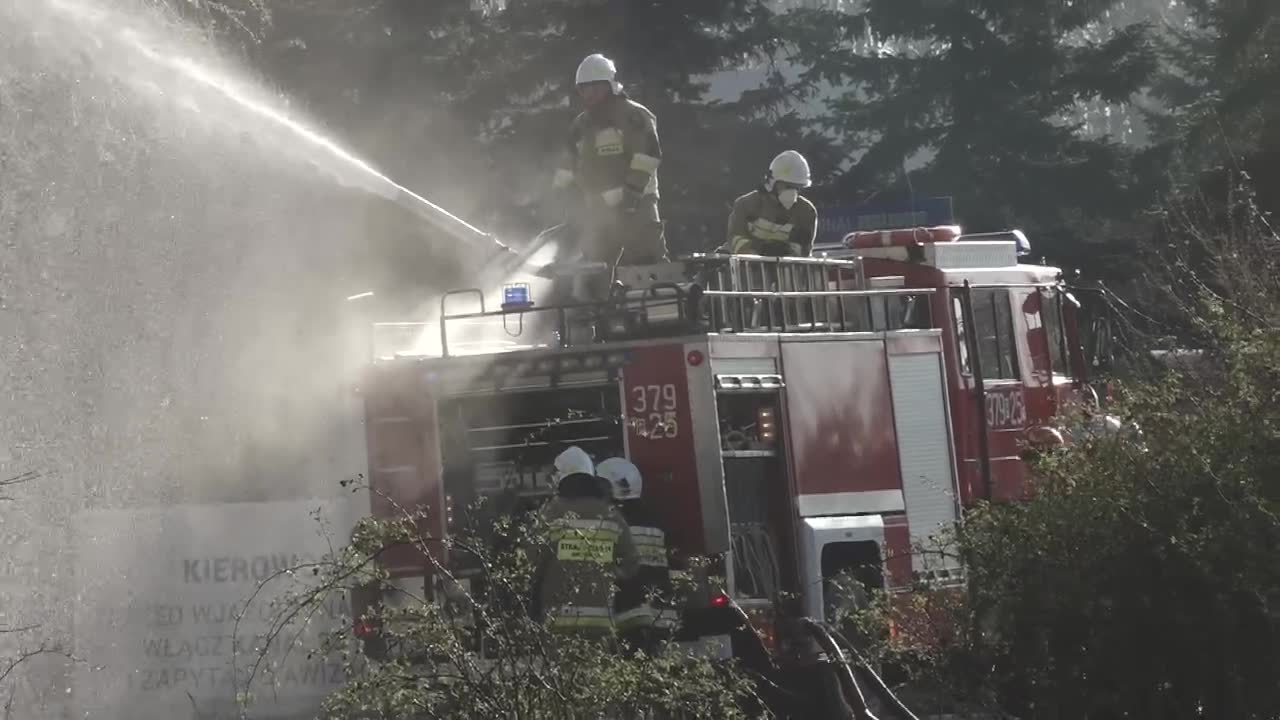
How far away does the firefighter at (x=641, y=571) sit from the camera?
8.29 m

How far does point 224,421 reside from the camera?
20.1 meters

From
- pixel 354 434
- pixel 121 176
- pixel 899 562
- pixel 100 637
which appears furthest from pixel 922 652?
pixel 121 176

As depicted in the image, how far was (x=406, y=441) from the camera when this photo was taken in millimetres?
10086

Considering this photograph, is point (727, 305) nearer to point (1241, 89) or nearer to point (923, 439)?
point (923, 439)

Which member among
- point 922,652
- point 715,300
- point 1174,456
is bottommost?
point 922,652

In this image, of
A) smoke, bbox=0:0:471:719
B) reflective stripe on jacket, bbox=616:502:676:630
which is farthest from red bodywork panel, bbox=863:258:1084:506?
smoke, bbox=0:0:471:719

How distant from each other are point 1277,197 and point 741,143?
6.99 meters

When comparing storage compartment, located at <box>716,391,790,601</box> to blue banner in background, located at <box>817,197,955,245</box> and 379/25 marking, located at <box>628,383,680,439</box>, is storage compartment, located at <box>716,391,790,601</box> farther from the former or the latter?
blue banner in background, located at <box>817,197,955,245</box>

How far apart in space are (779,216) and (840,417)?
2.21 m

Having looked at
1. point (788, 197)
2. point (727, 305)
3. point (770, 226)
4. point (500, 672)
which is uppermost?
point (788, 197)

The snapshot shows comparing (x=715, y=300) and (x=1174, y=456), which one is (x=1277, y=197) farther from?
(x=1174, y=456)

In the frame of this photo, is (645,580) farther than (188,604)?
No

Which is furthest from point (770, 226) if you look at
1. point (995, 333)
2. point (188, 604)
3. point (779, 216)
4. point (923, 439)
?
point (188, 604)

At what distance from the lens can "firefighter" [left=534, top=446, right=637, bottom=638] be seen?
7679 mm
